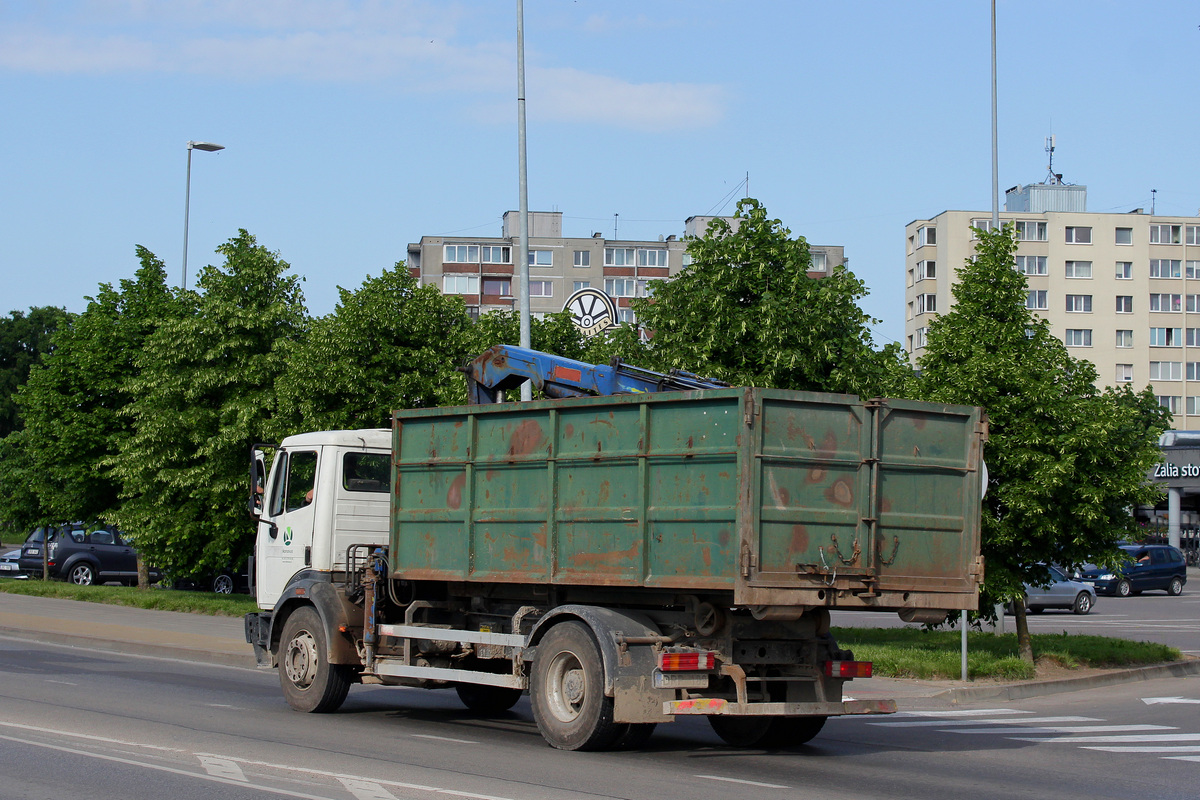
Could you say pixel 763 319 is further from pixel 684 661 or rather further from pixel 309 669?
pixel 684 661

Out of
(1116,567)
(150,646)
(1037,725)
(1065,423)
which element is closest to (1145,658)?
(1116,567)

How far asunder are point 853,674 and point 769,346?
8492 millimetres

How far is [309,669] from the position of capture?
1326cm

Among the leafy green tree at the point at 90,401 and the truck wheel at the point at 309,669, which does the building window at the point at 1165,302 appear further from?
the truck wheel at the point at 309,669

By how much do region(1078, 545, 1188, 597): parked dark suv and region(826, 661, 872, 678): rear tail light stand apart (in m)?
34.0

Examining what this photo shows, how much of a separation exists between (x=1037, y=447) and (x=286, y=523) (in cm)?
923

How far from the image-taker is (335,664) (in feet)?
42.3

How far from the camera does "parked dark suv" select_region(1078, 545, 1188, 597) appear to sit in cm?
4278

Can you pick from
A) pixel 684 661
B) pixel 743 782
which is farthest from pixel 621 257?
pixel 743 782

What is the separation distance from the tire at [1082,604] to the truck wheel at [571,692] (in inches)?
1068

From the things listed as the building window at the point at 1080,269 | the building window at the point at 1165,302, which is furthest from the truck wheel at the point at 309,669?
the building window at the point at 1165,302

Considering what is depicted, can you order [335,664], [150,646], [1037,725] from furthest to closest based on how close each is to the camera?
[150,646] < [1037,725] < [335,664]

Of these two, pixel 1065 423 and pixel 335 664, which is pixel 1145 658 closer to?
pixel 1065 423

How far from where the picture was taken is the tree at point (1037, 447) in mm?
16859
